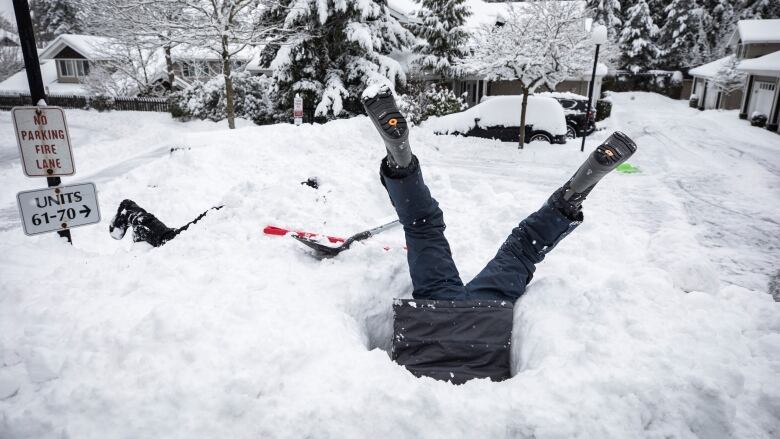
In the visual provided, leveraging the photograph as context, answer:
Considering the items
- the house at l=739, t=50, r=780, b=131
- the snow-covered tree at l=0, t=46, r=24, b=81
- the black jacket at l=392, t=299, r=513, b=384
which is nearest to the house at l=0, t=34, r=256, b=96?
the snow-covered tree at l=0, t=46, r=24, b=81

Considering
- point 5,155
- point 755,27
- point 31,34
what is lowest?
point 5,155

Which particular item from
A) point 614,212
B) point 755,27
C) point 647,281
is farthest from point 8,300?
point 755,27

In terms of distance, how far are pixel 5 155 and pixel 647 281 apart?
21456 mm

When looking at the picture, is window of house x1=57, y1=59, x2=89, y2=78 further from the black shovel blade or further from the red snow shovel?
the black shovel blade

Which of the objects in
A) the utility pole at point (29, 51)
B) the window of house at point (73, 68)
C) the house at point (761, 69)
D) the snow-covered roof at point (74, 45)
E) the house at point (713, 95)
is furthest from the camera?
the window of house at point (73, 68)

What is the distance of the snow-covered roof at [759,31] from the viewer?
979 inches

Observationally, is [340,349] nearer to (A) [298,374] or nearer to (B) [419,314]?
(A) [298,374]

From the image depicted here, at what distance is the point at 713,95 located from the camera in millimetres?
30562

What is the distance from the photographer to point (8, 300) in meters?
3.14

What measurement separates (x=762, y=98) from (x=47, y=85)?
47.1 meters

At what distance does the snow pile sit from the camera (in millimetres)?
14352

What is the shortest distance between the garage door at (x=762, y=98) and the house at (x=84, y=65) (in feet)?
93.1

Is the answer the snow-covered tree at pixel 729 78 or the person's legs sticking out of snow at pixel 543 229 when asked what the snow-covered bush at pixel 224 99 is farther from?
the snow-covered tree at pixel 729 78

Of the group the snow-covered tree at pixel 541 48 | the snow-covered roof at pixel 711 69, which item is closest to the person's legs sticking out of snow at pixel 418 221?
the snow-covered tree at pixel 541 48
